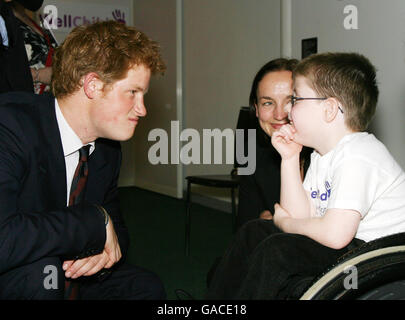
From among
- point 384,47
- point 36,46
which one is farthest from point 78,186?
point 384,47

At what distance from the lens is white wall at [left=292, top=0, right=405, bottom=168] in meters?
2.79

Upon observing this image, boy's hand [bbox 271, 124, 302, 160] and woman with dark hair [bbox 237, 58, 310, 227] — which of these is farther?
woman with dark hair [bbox 237, 58, 310, 227]

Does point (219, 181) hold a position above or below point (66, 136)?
below

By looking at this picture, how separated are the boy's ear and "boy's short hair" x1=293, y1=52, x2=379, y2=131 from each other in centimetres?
1

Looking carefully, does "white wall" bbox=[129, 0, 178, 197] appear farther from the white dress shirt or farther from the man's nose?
the white dress shirt

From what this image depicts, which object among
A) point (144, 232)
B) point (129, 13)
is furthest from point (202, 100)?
point (129, 13)

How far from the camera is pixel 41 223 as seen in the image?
1.08 meters

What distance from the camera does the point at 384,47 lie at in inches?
113

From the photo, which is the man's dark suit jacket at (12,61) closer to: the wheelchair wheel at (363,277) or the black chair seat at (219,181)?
the wheelchair wheel at (363,277)

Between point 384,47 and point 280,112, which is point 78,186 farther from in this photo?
point 384,47

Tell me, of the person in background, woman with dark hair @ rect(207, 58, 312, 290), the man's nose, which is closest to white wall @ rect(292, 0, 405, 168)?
woman with dark hair @ rect(207, 58, 312, 290)

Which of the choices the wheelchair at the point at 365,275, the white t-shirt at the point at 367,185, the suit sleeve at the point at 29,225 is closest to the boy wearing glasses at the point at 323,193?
the white t-shirt at the point at 367,185

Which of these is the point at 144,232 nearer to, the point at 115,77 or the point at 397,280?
the point at 115,77

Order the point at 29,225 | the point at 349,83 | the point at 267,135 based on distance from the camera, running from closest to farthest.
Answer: the point at 29,225
the point at 349,83
the point at 267,135
